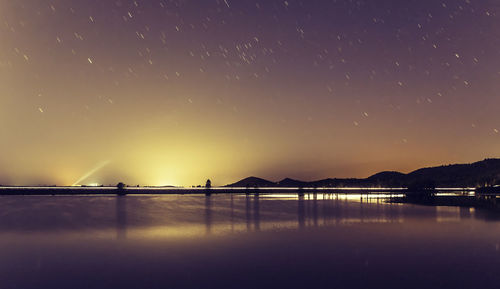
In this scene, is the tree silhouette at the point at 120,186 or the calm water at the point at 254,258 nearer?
the calm water at the point at 254,258

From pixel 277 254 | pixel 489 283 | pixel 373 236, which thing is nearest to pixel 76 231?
pixel 277 254

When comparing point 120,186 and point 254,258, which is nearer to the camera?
point 254,258

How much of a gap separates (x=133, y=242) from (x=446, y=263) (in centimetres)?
1205

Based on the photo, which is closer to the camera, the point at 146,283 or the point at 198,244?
the point at 146,283

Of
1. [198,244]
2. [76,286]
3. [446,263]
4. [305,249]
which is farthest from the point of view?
[198,244]

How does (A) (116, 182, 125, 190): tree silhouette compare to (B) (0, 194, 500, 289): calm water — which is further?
(A) (116, 182, 125, 190): tree silhouette

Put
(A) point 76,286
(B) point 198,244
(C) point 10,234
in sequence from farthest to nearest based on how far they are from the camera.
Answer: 1. (C) point 10,234
2. (B) point 198,244
3. (A) point 76,286

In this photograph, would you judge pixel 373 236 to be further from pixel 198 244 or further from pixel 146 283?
pixel 146 283

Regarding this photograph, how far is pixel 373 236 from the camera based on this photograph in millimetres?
20422

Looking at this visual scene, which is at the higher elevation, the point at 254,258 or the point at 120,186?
the point at 254,258

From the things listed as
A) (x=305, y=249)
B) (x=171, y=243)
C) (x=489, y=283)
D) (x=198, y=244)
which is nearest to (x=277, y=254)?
(x=305, y=249)

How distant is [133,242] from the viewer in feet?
61.8

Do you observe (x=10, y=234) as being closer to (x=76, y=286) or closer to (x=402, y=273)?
(x=76, y=286)

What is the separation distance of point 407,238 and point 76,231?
54.0ft
